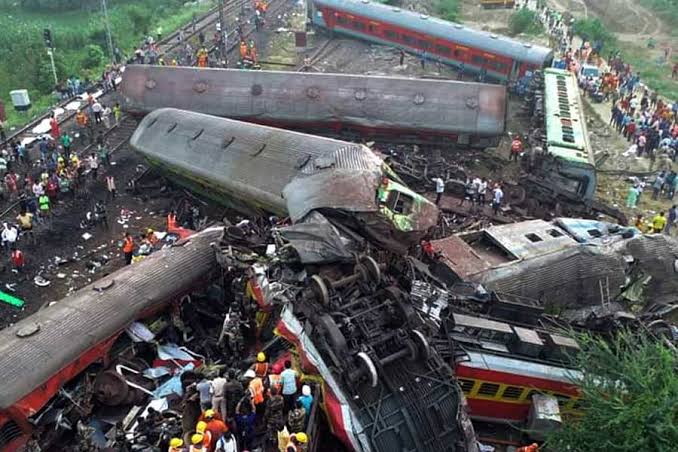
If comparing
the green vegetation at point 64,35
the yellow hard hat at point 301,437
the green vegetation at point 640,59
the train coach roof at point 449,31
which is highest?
the train coach roof at point 449,31

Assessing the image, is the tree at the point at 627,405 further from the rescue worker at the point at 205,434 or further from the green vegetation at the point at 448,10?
the green vegetation at the point at 448,10

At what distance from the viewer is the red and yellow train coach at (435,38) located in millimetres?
27422

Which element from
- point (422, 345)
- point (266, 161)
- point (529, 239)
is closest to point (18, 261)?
point (266, 161)

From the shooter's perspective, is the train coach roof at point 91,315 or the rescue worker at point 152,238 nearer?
the train coach roof at point 91,315

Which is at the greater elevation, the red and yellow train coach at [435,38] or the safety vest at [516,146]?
the red and yellow train coach at [435,38]

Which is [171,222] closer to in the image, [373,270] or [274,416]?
[373,270]

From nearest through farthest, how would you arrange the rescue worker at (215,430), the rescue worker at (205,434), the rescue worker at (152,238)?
the rescue worker at (205,434) < the rescue worker at (215,430) < the rescue worker at (152,238)

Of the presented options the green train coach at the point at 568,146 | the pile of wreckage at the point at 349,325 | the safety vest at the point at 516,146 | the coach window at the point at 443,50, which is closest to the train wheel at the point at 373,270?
the pile of wreckage at the point at 349,325

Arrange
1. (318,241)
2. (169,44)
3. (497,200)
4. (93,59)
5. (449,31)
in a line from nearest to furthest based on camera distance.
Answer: (318,241) < (497,200) < (449,31) < (93,59) < (169,44)

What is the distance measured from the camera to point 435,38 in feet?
96.8

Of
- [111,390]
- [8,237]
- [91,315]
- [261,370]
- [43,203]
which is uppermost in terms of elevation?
[261,370]

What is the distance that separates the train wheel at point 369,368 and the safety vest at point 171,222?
29.4ft

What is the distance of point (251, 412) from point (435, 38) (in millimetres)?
24080

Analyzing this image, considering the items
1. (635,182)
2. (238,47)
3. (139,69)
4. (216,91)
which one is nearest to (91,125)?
(139,69)
